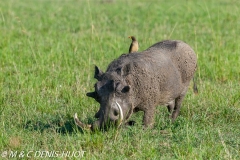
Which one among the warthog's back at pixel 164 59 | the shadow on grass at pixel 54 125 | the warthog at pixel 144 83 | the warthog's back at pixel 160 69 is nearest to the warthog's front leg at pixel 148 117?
the warthog at pixel 144 83

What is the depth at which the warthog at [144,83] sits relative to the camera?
4.94 m

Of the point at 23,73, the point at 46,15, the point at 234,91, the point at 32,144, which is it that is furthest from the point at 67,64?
the point at 46,15

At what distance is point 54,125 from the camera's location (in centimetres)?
542

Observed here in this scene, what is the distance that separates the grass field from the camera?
479 centimetres

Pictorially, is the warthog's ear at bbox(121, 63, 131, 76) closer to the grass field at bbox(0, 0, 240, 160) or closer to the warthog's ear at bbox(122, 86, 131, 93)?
the warthog's ear at bbox(122, 86, 131, 93)

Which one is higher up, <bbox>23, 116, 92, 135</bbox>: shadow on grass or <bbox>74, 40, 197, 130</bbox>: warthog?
<bbox>74, 40, 197, 130</bbox>: warthog

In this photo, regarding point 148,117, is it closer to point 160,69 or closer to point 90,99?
point 160,69

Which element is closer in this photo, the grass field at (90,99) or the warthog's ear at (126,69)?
the grass field at (90,99)

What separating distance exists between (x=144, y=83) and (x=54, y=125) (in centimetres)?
93

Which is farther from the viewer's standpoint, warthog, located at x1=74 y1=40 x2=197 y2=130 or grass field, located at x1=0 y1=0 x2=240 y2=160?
warthog, located at x1=74 y1=40 x2=197 y2=130

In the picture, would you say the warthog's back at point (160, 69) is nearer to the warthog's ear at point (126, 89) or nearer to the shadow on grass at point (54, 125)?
the warthog's ear at point (126, 89)

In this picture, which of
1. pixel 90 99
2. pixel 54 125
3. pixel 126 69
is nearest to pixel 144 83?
pixel 126 69

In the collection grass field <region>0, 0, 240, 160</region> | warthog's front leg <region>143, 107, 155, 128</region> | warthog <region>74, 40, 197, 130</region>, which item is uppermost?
warthog <region>74, 40, 197, 130</region>

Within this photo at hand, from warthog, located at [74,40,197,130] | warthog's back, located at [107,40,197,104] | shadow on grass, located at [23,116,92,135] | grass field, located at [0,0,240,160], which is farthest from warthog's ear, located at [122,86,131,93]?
shadow on grass, located at [23,116,92,135]
